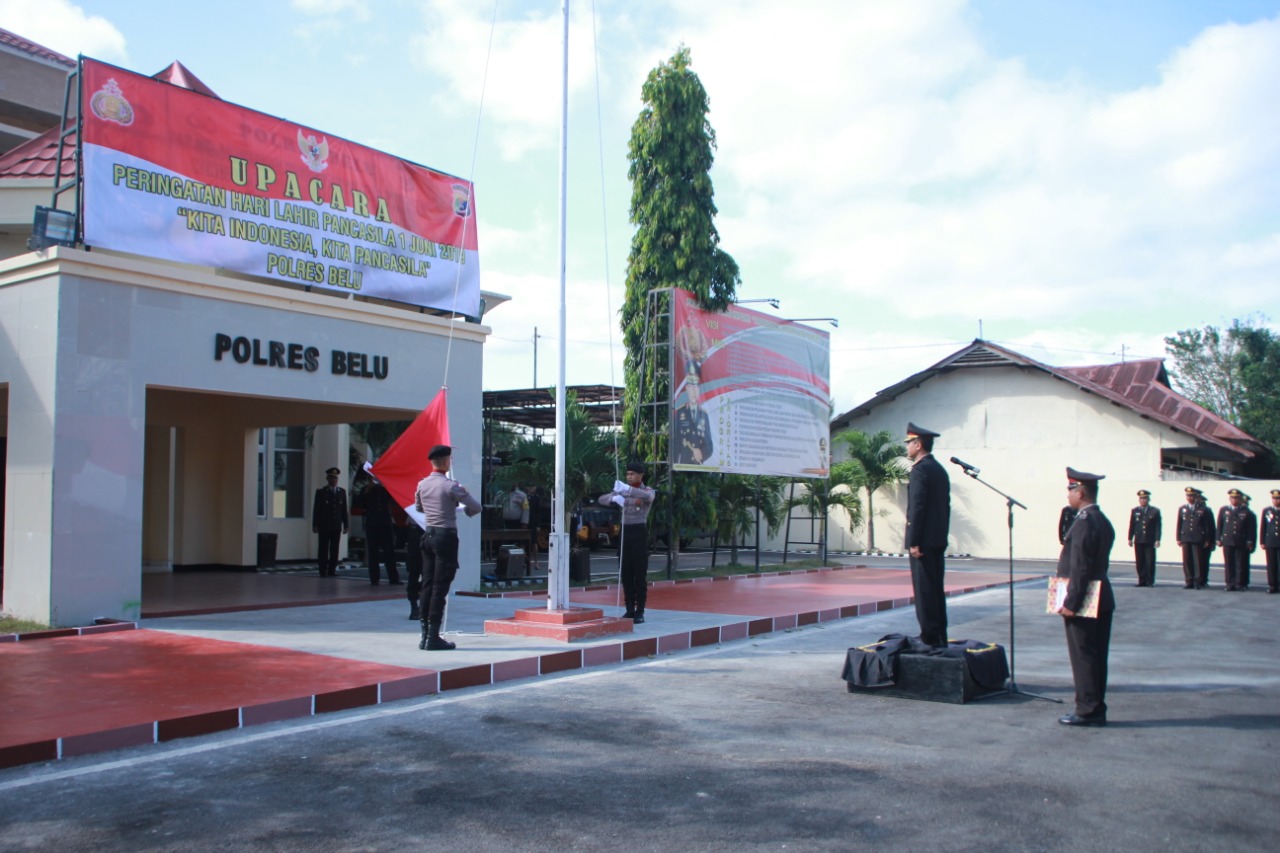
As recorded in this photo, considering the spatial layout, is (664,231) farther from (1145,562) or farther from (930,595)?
(930,595)

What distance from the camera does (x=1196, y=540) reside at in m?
18.4

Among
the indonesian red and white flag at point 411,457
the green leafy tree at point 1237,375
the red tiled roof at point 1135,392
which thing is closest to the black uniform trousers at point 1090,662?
the indonesian red and white flag at point 411,457

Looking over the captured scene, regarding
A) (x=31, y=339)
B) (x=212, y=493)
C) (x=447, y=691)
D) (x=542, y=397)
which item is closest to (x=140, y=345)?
(x=31, y=339)

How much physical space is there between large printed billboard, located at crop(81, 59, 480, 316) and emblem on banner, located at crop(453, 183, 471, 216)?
0.02 metres

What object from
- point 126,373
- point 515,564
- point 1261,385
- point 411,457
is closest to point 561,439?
point 411,457

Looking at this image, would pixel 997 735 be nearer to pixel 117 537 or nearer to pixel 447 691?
pixel 447 691

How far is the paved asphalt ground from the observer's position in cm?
445

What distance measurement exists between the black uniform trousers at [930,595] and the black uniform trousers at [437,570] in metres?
4.02

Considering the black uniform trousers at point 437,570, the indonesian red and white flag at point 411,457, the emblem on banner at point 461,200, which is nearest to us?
the black uniform trousers at point 437,570

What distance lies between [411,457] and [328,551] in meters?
7.18

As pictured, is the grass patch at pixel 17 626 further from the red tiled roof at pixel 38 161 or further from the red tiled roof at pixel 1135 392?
the red tiled roof at pixel 1135 392

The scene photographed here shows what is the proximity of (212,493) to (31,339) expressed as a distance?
25.2 feet

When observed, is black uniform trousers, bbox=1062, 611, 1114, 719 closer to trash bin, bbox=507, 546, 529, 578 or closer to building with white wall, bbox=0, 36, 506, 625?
building with white wall, bbox=0, 36, 506, 625

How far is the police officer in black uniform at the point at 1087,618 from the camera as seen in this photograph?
6.68 m
